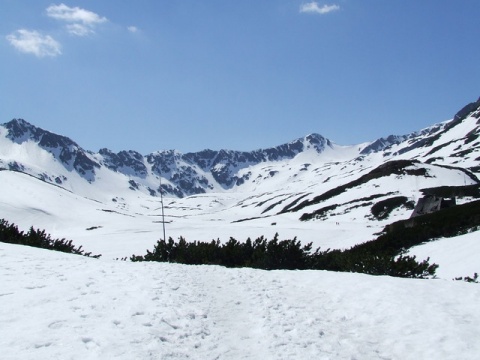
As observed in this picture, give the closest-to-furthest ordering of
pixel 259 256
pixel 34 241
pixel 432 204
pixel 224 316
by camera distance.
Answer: pixel 224 316
pixel 259 256
pixel 34 241
pixel 432 204

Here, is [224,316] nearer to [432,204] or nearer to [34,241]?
[34,241]

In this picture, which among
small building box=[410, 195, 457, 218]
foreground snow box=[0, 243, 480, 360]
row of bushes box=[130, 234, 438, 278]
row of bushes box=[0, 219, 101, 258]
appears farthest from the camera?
small building box=[410, 195, 457, 218]

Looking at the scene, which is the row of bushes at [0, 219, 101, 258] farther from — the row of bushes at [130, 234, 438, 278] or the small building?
the small building

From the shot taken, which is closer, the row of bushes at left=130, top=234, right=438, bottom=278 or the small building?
the row of bushes at left=130, top=234, right=438, bottom=278

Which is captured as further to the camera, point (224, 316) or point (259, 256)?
point (259, 256)

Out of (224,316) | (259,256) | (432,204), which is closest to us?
(224,316)

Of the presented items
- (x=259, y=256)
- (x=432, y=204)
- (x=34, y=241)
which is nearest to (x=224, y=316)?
(x=259, y=256)

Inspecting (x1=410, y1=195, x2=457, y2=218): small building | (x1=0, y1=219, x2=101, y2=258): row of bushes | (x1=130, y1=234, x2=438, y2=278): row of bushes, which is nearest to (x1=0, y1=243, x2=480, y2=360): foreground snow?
(x1=130, y1=234, x2=438, y2=278): row of bushes

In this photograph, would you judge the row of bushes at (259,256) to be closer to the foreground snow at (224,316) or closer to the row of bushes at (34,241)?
the row of bushes at (34,241)

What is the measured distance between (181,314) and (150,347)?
1.85m

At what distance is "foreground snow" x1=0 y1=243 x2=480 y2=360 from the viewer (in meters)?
6.42

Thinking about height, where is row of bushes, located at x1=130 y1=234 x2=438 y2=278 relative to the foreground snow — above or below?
above

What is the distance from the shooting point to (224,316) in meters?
8.58

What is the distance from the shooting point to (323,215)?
209 feet
